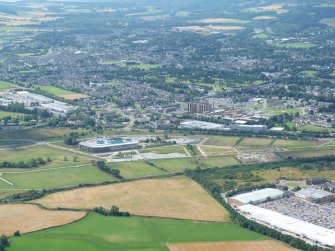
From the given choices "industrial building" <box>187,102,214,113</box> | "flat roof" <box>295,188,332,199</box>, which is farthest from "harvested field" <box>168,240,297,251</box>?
A: "industrial building" <box>187,102,214,113</box>

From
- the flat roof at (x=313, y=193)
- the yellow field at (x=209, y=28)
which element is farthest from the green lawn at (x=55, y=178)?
the yellow field at (x=209, y=28)

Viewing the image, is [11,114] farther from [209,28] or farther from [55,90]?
[209,28]

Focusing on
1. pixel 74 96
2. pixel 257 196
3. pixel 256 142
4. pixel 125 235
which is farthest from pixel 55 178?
pixel 74 96

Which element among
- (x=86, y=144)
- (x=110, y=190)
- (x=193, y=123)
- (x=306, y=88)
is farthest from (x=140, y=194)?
(x=306, y=88)

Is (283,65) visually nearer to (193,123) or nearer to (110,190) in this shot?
(193,123)

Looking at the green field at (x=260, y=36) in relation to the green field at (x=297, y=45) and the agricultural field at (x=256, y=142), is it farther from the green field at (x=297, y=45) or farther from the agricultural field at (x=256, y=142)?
the agricultural field at (x=256, y=142)
